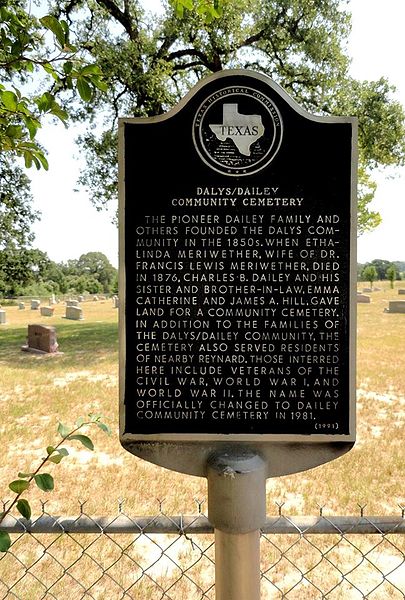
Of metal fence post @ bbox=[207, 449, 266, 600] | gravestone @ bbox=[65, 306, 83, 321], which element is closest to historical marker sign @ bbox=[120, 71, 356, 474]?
metal fence post @ bbox=[207, 449, 266, 600]

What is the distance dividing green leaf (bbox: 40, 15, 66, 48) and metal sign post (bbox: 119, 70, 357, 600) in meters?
0.46

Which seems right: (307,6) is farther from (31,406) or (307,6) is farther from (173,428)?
(173,428)

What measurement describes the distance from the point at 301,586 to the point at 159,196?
111 inches

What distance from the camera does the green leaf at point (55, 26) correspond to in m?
1.65

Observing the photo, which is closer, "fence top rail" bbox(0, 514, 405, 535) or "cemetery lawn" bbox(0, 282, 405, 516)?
"fence top rail" bbox(0, 514, 405, 535)

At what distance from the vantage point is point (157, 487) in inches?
178

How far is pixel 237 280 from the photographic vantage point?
6.79 ft

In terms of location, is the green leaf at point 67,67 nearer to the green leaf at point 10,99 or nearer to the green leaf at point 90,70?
the green leaf at point 90,70

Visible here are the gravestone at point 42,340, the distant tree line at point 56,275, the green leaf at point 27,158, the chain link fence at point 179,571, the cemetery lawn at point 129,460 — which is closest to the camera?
the green leaf at point 27,158

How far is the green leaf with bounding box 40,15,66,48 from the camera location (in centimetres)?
165

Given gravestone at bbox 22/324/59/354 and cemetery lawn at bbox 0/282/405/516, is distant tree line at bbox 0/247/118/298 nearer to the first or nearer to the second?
gravestone at bbox 22/324/59/354

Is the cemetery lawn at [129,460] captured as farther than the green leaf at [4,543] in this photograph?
A: Yes

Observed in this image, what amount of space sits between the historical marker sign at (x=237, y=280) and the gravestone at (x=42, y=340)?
37.3ft

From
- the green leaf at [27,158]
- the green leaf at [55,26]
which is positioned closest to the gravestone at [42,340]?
the green leaf at [27,158]
